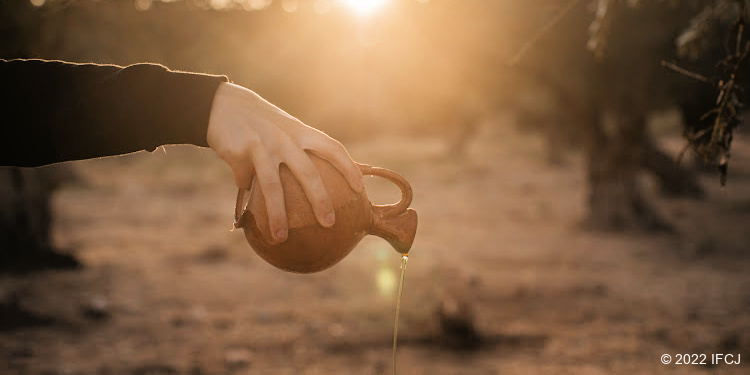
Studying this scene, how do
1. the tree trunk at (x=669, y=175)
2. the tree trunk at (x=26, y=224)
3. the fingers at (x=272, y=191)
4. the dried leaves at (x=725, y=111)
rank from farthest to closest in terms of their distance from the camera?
1. the tree trunk at (x=669, y=175)
2. the tree trunk at (x=26, y=224)
3. the dried leaves at (x=725, y=111)
4. the fingers at (x=272, y=191)

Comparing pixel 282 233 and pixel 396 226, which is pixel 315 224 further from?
pixel 396 226

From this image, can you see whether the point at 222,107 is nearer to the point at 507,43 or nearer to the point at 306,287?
the point at 306,287

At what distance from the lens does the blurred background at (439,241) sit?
5.11 meters

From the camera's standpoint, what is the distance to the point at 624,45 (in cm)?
873

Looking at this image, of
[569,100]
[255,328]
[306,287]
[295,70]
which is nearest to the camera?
[255,328]

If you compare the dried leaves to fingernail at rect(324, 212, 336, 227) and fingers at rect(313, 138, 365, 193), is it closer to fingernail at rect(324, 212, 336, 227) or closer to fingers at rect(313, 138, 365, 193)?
fingers at rect(313, 138, 365, 193)

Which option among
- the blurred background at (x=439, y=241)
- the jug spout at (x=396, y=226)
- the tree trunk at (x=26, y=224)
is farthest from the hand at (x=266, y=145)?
the tree trunk at (x=26, y=224)

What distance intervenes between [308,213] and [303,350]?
372 centimetres

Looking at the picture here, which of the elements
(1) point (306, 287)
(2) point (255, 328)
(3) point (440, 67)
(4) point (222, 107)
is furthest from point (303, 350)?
(3) point (440, 67)

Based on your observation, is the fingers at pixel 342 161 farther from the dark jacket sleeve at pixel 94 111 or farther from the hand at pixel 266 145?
the dark jacket sleeve at pixel 94 111

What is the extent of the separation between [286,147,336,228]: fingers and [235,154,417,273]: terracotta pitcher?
0.20 ft

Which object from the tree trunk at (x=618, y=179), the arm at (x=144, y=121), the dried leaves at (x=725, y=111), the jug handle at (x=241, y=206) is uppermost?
the tree trunk at (x=618, y=179)

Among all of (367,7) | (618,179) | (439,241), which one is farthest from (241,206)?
(618,179)

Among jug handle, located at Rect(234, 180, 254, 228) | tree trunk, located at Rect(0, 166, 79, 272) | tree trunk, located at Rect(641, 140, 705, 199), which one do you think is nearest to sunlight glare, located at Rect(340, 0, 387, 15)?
tree trunk, located at Rect(0, 166, 79, 272)
